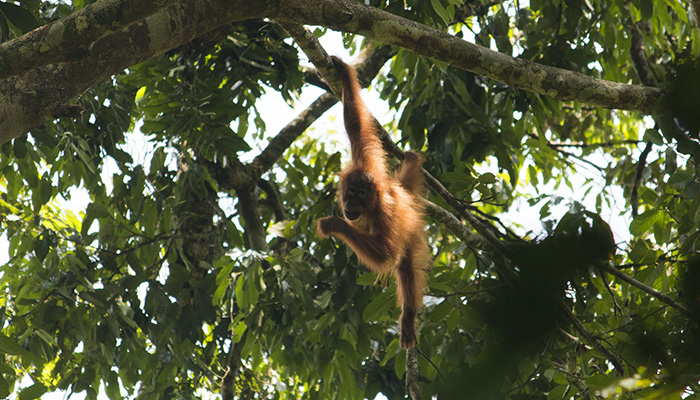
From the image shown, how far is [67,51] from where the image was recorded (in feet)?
8.14

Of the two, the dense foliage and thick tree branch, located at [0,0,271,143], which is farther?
the dense foliage

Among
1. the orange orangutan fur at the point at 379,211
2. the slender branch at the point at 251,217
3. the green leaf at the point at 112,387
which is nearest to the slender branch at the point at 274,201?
the slender branch at the point at 251,217

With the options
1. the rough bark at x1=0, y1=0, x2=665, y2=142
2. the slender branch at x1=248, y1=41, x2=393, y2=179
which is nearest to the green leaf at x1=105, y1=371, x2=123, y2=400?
the slender branch at x1=248, y1=41, x2=393, y2=179

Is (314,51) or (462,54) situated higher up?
(314,51)

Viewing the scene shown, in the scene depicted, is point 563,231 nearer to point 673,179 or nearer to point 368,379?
point 673,179

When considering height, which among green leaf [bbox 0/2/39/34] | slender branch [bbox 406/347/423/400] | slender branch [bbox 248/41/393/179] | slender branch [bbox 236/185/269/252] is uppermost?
slender branch [bbox 248/41/393/179]

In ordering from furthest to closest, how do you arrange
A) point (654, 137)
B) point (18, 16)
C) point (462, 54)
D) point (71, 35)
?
point (654, 137) → point (462, 54) → point (18, 16) → point (71, 35)

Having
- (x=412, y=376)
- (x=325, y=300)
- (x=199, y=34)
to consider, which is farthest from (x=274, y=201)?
(x=199, y=34)

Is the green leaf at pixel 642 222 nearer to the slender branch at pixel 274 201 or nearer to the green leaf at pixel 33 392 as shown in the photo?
the green leaf at pixel 33 392

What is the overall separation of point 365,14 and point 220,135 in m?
2.50

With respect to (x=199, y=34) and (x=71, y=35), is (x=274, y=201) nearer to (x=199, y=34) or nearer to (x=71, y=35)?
(x=199, y=34)

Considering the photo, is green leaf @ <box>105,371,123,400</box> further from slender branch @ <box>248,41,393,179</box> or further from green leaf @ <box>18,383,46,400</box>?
green leaf @ <box>18,383,46,400</box>

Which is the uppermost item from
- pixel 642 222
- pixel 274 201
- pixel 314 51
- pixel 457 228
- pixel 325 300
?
pixel 274 201

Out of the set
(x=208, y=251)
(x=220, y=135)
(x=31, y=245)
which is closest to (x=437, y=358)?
(x=220, y=135)
